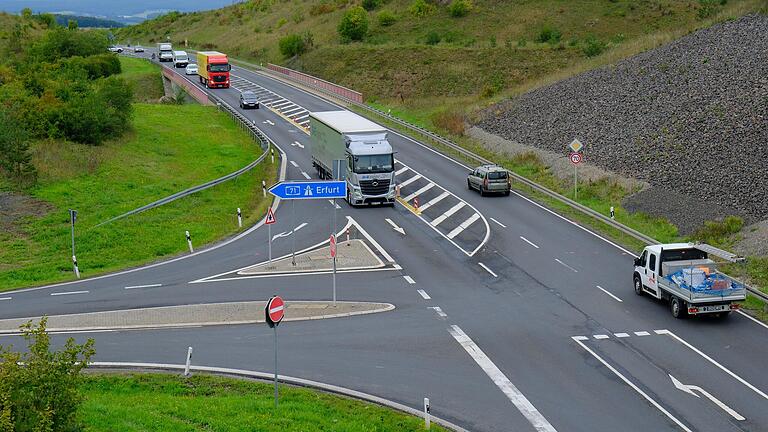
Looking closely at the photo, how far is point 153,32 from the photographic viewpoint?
177125mm

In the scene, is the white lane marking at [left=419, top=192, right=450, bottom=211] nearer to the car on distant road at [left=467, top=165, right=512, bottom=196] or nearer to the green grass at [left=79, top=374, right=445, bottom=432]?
the car on distant road at [left=467, top=165, right=512, bottom=196]

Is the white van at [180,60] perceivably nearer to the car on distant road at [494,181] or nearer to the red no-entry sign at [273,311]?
the car on distant road at [494,181]

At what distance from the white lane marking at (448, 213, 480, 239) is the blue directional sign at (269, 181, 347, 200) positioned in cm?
799

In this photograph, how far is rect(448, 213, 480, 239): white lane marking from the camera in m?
37.7

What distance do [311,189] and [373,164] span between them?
11.2 metres

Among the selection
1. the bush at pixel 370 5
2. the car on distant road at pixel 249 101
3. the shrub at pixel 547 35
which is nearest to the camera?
the car on distant road at pixel 249 101

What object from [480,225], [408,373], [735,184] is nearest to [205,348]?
[408,373]

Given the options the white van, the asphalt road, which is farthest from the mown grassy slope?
the white van

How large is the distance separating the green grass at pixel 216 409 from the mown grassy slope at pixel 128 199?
1330 cm

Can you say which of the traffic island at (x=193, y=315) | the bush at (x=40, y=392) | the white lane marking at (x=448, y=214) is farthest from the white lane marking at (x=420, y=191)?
the bush at (x=40, y=392)

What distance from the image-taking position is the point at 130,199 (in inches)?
1706

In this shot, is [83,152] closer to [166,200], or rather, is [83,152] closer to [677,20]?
[166,200]

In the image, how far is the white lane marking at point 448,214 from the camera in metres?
39.9

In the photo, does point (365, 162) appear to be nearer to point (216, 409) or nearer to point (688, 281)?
point (688, 281)
